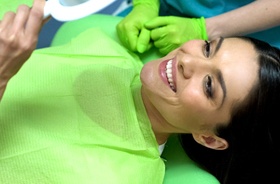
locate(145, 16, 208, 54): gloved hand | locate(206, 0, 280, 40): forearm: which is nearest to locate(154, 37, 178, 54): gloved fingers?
locate(145, 16, 208, 54): gloved hand

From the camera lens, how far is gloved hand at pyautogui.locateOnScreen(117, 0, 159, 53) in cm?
138

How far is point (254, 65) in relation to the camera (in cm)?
111

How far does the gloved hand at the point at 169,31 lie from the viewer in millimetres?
1377

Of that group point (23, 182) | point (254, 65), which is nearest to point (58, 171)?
point (23, 182)

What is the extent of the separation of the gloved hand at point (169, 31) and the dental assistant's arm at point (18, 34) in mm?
525

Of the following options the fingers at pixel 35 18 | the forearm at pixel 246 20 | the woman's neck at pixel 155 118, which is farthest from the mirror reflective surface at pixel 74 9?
the forearm at pixel 246 20

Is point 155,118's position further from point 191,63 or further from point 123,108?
point 191,63

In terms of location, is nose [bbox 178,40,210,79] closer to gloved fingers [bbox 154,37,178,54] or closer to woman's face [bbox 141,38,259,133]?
woman's face [bbox 141,38,259,133]

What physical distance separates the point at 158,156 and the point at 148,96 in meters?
0.18

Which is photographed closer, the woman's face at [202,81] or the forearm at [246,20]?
the woman's face at [202,81]

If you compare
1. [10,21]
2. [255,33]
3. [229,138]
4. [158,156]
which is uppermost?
[10,21]

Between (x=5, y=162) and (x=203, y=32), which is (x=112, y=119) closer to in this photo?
(x=5, y=162)

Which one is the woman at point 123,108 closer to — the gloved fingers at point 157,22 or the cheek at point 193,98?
the cheek at point 193,98

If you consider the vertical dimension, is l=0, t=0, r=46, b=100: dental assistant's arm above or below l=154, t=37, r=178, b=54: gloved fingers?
above
